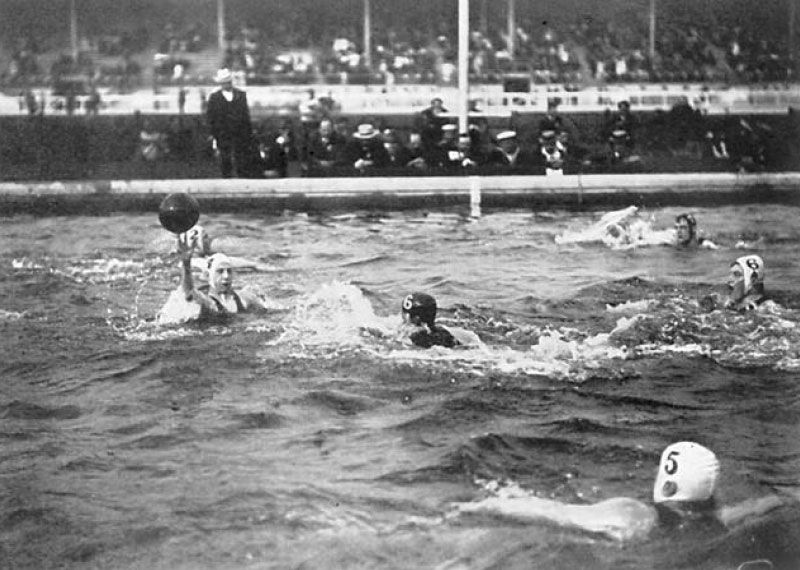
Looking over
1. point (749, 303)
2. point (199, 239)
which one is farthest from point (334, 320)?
point (749, 303)

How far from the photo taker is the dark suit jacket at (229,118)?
13.6 feet

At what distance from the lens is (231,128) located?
4.20 meters

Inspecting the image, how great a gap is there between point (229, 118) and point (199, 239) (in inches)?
18.5

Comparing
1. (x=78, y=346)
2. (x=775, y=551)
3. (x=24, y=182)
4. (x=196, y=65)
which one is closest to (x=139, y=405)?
(x=78, y=346)

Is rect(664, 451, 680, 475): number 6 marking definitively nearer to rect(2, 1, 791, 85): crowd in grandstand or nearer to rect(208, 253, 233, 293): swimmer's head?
rect(2, 1, 791, 85): crowd in grandstand

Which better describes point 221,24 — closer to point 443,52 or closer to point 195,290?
point 443,52

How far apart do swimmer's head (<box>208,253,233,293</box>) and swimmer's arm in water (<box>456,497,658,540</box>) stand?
119 centimetres

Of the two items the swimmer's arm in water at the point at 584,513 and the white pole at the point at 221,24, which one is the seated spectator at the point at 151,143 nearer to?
the white pole at the point at 221,24

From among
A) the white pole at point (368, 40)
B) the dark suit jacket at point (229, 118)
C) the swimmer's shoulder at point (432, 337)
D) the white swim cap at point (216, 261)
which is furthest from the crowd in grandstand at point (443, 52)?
the swimmer's shoulder at point (432, 337)

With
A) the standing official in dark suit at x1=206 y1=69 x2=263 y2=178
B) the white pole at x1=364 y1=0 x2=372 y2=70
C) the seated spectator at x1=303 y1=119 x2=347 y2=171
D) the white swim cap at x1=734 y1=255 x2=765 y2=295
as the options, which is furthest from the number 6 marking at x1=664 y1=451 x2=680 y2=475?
the standing official in dark suit at x1=206 y1=69 x2=263 y2=178

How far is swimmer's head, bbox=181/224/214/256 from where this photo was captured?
404cm

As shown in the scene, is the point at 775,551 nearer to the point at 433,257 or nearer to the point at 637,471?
the point at 637,471

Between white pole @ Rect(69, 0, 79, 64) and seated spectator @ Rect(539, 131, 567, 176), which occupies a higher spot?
white pole @ Rect(69, 0, 79, 64)

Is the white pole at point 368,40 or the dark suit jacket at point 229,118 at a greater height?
the white pole at point 368,40
